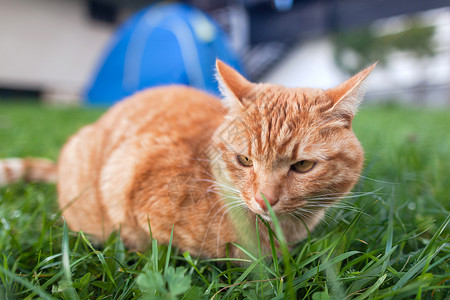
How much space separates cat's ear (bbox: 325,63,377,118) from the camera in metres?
1.18

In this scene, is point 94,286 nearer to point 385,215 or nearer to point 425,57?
point 385,215

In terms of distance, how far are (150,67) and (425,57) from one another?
482 inches

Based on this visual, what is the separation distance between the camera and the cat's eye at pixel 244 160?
4.23ft

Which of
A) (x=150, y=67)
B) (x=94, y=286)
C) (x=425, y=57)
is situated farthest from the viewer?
(x=425, y=57)

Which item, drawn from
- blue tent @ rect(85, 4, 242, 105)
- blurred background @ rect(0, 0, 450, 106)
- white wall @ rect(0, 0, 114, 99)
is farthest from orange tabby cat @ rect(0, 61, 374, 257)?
white wall @ rect(0, 0, 114, 99)

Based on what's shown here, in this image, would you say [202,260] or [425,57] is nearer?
[202,260]

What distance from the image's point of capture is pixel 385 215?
4.74ft

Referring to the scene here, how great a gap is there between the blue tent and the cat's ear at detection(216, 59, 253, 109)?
464 cm

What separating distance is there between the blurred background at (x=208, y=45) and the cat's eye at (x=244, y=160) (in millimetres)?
578

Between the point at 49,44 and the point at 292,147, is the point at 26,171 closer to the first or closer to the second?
the point at 292,147

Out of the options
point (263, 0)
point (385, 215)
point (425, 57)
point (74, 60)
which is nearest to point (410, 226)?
point (385, 215)

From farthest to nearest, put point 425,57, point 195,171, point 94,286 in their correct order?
point 425,57
point 195,171
point 94,286

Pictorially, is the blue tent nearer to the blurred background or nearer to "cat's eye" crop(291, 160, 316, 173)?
the blurred background

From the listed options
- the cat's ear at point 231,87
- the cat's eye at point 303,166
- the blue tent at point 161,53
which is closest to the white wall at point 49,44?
the blue tent at point 161,53
